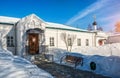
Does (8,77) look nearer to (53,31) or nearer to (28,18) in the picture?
(28,18)

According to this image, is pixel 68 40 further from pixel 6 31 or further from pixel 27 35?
pixel 6 31

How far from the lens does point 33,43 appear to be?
18.4 metres

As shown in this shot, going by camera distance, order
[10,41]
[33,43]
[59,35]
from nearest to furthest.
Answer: [10,41], [33,43], [59,35]

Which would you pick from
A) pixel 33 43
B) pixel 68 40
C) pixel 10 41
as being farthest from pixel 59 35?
pixel 10 41

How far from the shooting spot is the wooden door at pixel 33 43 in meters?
18.1

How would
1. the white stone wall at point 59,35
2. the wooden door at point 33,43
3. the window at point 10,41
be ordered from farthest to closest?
the white stone wall at point 59,35, the wooden door at point 33,43, the window at point 10,41

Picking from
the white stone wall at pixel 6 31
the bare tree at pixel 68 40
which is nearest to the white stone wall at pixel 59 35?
the bare tree at pixel 68 40

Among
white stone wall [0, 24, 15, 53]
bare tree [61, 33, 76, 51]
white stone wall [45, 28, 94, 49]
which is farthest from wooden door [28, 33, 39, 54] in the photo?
bare tree [61, 33, 76, 51]

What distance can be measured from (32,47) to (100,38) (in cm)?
1326

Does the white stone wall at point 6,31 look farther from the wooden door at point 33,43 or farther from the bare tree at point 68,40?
the bare tree at point 68,40

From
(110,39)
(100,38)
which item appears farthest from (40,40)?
(110,39)

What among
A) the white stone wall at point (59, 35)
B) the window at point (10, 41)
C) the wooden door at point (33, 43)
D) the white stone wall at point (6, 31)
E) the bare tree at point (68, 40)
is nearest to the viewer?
the white stone wall at point (6, 31)

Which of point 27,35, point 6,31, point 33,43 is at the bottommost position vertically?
point 33,43

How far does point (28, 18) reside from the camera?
56.3 feet
